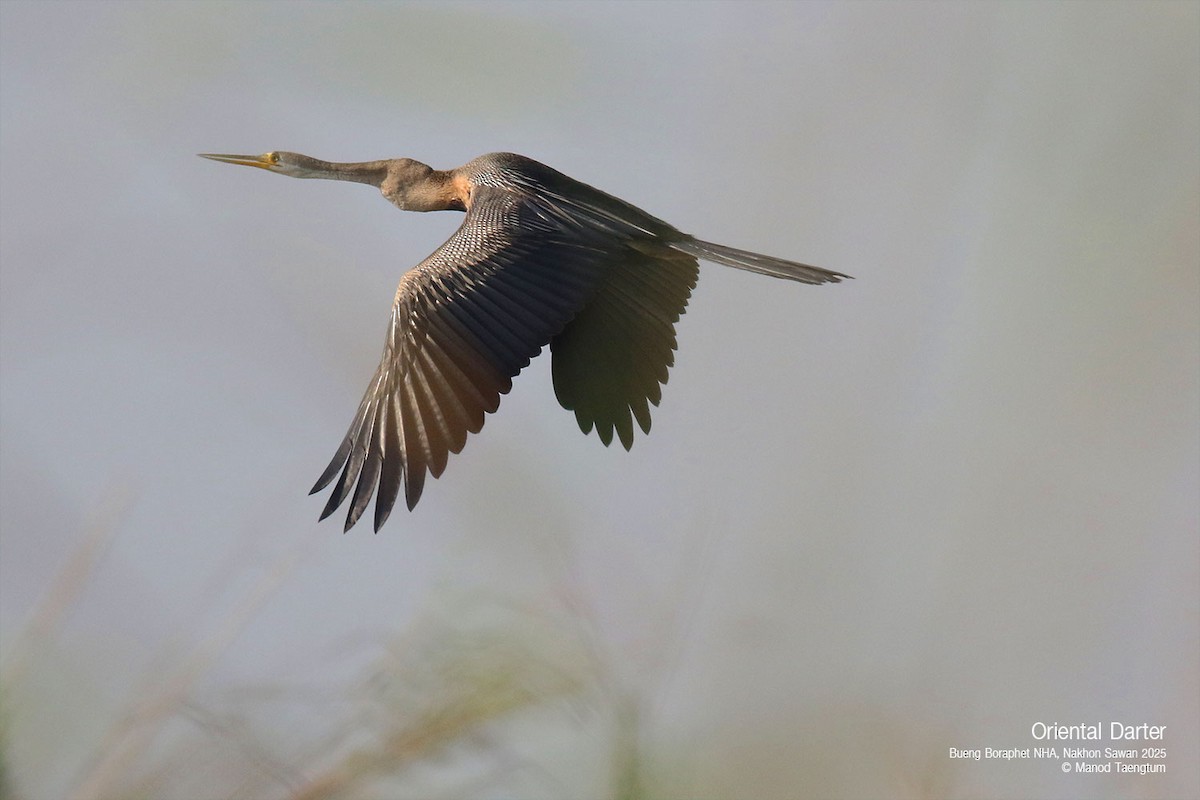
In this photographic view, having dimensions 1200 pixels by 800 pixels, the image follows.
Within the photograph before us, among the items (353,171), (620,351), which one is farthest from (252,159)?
(620,351)

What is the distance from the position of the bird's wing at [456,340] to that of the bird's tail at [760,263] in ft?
1.64

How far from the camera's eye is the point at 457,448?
15.8 ft

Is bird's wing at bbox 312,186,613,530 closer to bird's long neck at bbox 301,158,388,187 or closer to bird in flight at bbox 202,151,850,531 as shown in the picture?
bird in flight at bbox 202,151,850,531

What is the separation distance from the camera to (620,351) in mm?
6277

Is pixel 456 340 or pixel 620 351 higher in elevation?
pixel 620 351

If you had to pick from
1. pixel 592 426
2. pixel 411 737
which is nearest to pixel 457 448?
pixel 592 426

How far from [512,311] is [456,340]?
0.27 m

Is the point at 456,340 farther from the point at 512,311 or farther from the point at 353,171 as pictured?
the point at 353,171

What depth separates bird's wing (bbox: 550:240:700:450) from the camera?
20.4 feet

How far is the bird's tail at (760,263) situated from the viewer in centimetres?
582

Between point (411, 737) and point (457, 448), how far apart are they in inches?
109

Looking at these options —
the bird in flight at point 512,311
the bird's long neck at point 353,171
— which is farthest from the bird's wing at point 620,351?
the bird's long neck at point 353,171

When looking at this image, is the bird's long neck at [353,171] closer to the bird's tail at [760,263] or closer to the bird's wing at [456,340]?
the bird's wing at [456,340]

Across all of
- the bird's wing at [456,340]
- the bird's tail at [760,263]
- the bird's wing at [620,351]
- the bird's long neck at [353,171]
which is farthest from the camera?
the bird's long neck at [353,171]
